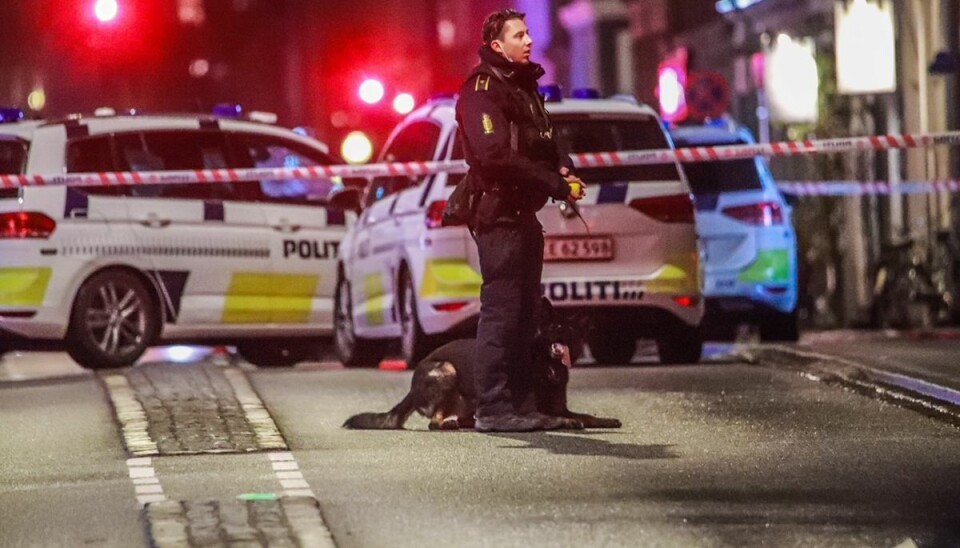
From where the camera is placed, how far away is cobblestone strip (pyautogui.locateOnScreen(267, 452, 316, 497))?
9.34 m

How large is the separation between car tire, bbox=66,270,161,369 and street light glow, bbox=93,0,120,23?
982 centimetres

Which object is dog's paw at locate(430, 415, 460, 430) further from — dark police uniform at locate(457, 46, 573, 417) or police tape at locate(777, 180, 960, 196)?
police tape at locate(777, 180, 960, 196)

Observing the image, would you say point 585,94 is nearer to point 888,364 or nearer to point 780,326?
point 888,364

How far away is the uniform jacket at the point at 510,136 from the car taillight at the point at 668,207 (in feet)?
13.6

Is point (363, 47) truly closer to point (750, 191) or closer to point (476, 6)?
point (750, 191)

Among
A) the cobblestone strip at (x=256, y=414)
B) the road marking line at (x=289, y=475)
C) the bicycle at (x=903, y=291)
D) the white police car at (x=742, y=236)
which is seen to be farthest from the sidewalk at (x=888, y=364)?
the bicycle at (x=903, y=291)

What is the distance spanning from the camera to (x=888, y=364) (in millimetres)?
14570

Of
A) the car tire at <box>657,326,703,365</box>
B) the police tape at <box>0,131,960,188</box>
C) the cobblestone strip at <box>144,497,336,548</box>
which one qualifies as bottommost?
the car tire at <box>657,326,703,365</box>

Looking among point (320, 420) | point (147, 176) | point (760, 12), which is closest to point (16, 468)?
point (320, 420)

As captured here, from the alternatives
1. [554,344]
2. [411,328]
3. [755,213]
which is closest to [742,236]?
[755,213]

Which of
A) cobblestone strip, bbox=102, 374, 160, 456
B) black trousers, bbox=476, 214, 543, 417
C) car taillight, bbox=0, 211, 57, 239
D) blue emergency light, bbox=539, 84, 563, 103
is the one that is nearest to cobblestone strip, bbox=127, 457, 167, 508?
cobblestone strip, bbox=102, 374, 160, 456

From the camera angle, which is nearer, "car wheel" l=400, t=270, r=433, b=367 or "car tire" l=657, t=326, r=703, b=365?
"car wheel" l=400, t=270, r=433, b=367

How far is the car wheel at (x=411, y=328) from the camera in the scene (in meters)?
15.9

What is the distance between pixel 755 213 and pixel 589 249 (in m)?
3.85
